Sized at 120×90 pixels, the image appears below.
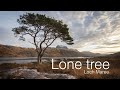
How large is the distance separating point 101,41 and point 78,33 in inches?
20.7

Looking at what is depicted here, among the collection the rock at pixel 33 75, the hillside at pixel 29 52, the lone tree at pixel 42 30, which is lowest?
the rock at pixel 33 75

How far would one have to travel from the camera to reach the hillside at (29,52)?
862 centimetres

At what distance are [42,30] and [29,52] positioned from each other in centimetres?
54

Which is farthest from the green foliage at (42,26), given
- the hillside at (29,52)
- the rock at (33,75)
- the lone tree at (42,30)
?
the rock at (33,75)

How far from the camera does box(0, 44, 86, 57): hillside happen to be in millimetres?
8625

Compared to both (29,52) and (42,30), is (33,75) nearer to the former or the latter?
(29,52)

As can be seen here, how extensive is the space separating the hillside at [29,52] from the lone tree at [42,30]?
13 cm

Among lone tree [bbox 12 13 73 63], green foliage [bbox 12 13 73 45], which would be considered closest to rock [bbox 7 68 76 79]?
lone tree [bbox 12 13 73 63]

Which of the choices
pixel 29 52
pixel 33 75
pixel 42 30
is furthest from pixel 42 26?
pixel 33 75

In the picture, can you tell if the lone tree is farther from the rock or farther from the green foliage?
the rock

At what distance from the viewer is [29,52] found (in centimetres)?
868

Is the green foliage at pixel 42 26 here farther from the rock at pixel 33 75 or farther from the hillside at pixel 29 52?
the rock at pixel 33 75
